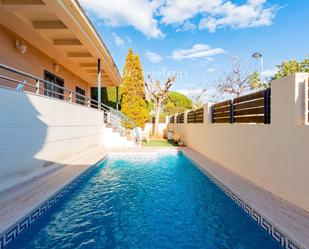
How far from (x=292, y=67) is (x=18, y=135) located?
21925mm

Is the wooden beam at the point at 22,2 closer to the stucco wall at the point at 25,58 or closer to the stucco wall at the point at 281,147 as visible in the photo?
the stucco wall at the point at 25,58

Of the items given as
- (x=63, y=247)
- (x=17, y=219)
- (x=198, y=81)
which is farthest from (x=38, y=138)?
(x=198, y=81)

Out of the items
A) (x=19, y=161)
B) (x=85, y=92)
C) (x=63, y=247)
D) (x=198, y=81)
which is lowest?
(x=63, y=247)

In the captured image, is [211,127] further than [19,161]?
Yes

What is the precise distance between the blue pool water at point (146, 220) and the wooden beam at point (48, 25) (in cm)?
441

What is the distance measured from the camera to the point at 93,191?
16.0 feet

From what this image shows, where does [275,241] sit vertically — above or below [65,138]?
below

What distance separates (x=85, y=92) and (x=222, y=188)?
41.4 ft

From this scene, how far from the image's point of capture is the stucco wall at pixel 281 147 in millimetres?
3453

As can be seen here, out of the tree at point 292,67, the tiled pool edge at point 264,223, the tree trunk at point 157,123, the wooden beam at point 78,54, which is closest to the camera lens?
the tiled pool edge at point 264,223

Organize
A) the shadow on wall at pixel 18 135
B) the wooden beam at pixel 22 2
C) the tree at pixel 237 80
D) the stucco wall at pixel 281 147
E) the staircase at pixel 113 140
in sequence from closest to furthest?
1. the stucco wall at pixel 281 147
2. the shadow on wall at pixel 18 135
3. the wooden beam at pixel 22 2
4. the staircase at pixel 113 140
5. the tree at pixel 237 80

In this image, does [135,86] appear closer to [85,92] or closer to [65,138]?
[85,92]

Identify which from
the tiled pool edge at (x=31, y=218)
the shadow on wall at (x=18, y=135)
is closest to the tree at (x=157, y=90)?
the shadow on wall at (x=18, y=135)

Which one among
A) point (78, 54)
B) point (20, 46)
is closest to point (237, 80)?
point (78, 54)
